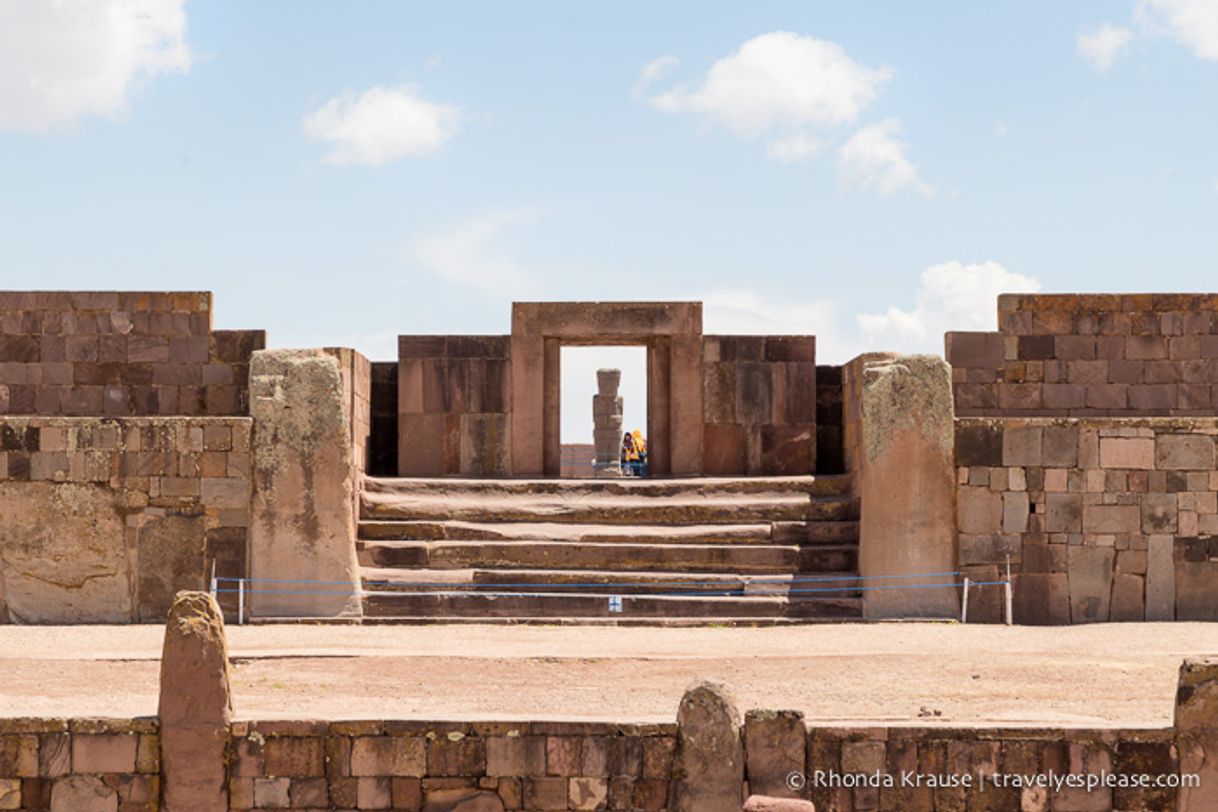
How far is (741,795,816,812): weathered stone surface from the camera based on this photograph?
721cm

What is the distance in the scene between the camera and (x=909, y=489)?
13836 mm

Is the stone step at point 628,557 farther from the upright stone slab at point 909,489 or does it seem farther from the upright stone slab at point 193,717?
the upright stone slab at point 193,717

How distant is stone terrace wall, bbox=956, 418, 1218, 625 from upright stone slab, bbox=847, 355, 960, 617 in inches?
9.6

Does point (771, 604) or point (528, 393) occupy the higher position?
point (528, 393)

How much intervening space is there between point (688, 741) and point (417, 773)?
1.40 metres

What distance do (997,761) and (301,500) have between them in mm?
7809

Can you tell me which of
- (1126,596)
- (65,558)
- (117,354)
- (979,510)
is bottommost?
(1126,596)

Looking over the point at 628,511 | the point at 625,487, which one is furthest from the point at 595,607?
the point at 625,487

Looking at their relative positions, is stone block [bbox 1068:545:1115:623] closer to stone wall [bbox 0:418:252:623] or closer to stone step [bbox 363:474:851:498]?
stone step [bbox 363:474:851:498]

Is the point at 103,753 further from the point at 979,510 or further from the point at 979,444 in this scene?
the point at 979,444

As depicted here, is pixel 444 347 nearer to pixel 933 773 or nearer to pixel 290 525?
pixel 290 525

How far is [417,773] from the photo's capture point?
780cm

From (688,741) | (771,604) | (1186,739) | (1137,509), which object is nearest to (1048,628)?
(1137,509)

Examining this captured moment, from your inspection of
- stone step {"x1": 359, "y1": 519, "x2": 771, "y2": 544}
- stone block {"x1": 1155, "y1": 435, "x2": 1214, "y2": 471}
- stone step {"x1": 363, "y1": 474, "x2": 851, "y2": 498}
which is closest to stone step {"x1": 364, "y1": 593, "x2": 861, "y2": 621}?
stone step {"x1": 359, "y1": 519, "x2": 771, "y2": 544}
